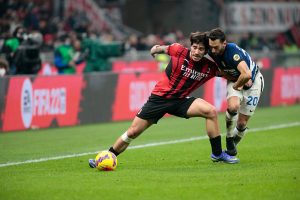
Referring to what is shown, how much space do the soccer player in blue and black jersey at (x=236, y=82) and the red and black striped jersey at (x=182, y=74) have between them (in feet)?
0.91

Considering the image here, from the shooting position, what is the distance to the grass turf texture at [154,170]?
30.5 ft

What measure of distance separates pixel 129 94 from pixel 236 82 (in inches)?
364

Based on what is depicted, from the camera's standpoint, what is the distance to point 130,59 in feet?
96.2

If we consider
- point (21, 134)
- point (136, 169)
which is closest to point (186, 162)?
point (136, 169)

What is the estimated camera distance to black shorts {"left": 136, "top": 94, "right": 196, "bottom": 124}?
449 inches

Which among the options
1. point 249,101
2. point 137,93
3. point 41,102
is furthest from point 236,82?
point 137,93

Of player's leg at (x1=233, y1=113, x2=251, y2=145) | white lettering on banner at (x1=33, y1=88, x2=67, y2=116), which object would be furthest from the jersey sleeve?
white lettering on banner at (x1=33, y1=88, x2=67, y2=116)

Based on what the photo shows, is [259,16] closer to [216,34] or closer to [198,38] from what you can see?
[216,34]

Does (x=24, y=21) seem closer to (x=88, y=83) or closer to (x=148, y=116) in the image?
(x=88, y=83)

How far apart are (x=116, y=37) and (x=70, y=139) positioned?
20423 mm

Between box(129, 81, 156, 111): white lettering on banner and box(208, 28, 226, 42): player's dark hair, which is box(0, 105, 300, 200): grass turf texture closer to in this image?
box(208, 28, 226, 42): player's dark hair

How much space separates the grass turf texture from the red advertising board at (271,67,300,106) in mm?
7939

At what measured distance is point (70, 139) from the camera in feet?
53.1

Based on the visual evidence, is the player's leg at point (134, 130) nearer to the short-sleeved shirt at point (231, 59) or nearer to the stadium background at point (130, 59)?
the short-sleeved shirt at point (231, 59)
